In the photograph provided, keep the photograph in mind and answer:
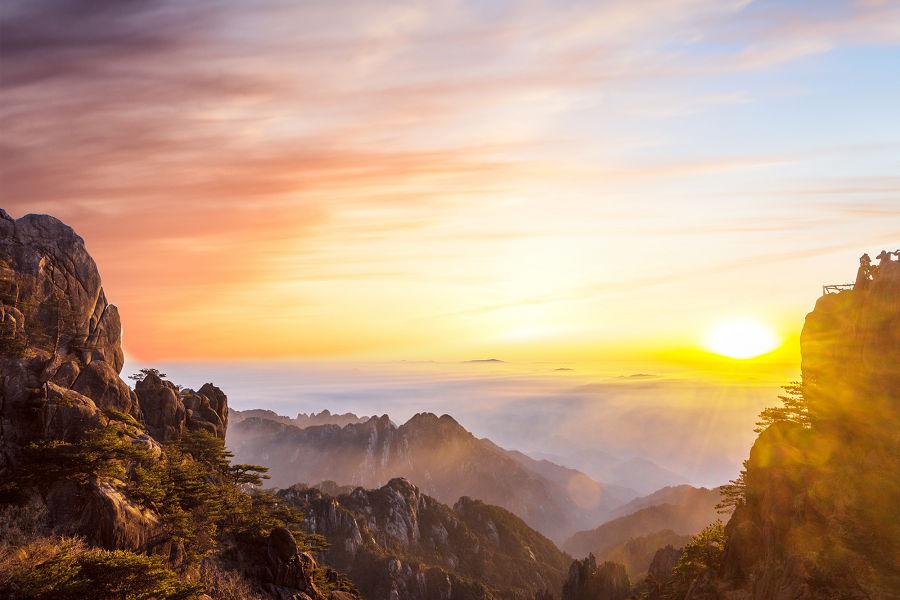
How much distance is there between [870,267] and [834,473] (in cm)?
2338

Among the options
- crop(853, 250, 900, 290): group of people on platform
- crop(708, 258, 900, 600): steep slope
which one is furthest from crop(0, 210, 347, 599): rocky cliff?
crop(853, 250, 900, 290): group of people on platform

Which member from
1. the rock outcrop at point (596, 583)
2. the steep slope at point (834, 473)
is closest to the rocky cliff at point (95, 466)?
the steep slope at point (834, 473)

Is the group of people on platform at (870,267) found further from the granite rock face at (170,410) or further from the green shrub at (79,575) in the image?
the granite rock face at (170,410)

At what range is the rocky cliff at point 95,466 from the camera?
4356 centimetres

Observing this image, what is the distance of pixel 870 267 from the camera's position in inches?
2517

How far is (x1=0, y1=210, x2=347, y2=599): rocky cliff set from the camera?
4356cm

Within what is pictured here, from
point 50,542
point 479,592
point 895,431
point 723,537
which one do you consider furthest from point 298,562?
point 479,592

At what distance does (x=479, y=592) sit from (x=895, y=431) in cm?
14405

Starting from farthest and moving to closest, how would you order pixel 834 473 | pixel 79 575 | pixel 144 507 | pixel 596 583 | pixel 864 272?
pixel 596 583
pixel 864 272
pixel 834 473
pixel 144 507
pixel 79 575

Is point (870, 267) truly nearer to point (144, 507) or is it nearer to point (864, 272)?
point (864, 272)

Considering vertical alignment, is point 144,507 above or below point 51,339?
below

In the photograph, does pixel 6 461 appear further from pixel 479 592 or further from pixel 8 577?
pixel 479 592

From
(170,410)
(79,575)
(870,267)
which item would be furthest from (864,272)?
(170,410)

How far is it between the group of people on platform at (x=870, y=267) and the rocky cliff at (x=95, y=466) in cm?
7399
